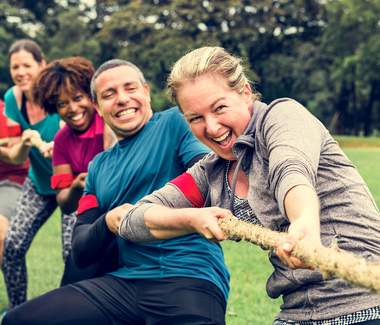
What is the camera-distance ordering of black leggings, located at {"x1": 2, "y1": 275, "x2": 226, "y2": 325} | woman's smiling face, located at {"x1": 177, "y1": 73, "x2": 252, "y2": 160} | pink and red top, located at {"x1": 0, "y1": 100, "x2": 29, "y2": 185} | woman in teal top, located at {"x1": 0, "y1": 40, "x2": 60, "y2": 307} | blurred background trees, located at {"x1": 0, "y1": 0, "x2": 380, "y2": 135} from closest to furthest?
woman's smiling face, located at {"x1": 177, "y1": 73, "x2": 252, "y2": 160} < black leggings, located at {"x1": 2, "y1": 275, "x2": 226, "y2": 325} < woman in teal top, located at {"x1": 0, "y1": 40, "x2": 60, "y2": 307} < pink and red top, located at {"x1": 0, "y1": 100, "x2": 29, "y2": 185} < blurred background trees, located at {"x1": 0, "y1": 0, "x2": 380, "y2": 135}

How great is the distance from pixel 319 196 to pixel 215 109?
0.48 m

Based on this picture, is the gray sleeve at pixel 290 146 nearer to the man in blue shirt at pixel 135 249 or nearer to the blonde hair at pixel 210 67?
the blonde hair at pixel 210 67

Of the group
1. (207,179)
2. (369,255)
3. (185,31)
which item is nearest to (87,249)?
(207,179)

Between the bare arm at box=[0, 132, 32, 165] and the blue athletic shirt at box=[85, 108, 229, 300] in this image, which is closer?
the blue athletic shirt at box=[85, 108, 229, 300]

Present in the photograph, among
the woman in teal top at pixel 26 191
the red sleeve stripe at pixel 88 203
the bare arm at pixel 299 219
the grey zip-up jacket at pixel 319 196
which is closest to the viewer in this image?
the bare arm at pixel 299 219

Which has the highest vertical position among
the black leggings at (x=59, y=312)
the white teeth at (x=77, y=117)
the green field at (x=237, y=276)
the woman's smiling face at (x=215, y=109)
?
the woman's smiling face at (x=215, y=109)

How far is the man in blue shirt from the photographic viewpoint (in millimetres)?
3820

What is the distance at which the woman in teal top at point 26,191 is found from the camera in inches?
246

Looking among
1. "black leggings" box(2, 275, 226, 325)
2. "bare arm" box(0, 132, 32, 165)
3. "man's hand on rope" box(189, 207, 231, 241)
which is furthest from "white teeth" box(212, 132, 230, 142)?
"bare arm" box(0, 132, 32, 165)

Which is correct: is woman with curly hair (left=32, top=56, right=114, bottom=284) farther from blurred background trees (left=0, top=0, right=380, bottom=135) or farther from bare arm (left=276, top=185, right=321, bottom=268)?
blurred background trees (left=0, top=0, right=380, bottom=135)

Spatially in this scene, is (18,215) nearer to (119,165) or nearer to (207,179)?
(119,165)

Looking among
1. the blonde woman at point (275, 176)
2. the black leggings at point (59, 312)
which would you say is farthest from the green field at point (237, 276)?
the blonde woman at point (275, 176)

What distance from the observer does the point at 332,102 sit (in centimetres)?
4862

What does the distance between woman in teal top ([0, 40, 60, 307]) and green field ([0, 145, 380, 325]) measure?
1.83 ft
